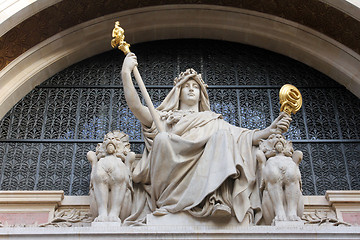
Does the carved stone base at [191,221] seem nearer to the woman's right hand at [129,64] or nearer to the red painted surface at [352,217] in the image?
the red painted surface at [352,217]

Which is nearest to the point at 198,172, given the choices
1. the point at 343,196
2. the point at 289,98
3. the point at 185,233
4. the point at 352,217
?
the point at 185,233

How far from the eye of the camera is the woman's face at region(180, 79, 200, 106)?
Result: 8.95 m

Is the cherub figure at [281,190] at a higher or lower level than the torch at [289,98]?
lower

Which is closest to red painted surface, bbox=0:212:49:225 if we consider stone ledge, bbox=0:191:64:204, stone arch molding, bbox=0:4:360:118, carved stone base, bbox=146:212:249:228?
stone ledge, bbox=0:191:64:204

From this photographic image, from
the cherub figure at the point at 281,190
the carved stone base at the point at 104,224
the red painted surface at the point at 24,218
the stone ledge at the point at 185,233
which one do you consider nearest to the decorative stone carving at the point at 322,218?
the cherub figure at the point at 281,190

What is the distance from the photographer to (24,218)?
8438 mm

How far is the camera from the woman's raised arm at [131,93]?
27.3 feet

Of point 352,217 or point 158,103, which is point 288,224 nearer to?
point 352,217

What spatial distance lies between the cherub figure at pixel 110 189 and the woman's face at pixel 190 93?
131 centimetres

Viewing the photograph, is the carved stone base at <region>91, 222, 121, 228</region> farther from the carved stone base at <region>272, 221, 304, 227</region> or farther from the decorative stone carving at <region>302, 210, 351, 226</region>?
the decorative stone carving at <region>302, 210, 351, 226</region>

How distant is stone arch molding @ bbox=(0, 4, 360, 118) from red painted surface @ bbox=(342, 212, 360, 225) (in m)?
2.43

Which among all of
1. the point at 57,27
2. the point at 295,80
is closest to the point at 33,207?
the point at 57,27

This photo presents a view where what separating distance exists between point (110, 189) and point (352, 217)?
304 centimetres

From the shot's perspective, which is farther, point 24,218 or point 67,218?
point 24,218
